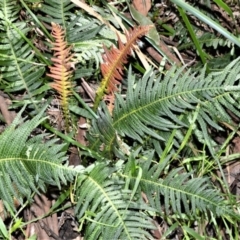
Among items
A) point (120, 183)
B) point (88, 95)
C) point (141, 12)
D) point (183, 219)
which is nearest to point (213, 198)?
point (183, 219)

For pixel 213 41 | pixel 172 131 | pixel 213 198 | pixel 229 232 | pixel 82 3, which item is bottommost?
pixel 229 232

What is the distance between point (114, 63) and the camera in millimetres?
1627

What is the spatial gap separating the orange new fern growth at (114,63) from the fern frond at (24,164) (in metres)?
0.26

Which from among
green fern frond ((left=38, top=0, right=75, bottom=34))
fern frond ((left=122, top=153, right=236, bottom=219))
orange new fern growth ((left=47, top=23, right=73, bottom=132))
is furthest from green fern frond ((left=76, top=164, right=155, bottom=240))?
green fern frond ((left=38, top=0, right=75, bottom=34))

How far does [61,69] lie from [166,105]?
13.0 inches

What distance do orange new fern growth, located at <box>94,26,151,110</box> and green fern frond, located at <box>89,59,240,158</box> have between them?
0.14ft

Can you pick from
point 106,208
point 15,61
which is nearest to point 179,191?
point 106,208

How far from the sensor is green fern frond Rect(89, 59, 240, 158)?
1607mm

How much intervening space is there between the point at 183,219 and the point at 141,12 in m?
0.71

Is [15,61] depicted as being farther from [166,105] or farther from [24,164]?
[166,105]

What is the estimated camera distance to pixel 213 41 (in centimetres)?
188

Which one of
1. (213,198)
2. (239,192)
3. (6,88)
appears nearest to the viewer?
(213,198)

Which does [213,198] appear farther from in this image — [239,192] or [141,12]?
[141,12]

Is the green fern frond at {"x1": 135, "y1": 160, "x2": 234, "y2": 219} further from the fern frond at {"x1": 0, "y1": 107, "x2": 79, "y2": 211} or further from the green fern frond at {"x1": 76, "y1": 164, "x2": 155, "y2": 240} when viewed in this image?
the fern frond at {"x1": 0, "y1": 107, "x2": 79, "y2": 211}
